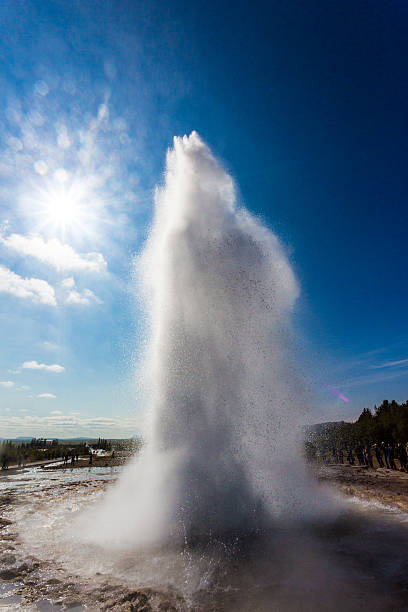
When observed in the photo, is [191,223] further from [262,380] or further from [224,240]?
[262,380]

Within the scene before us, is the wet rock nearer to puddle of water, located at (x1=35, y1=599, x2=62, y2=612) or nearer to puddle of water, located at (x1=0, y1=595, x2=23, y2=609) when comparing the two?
puddle of water, located at (x1=0, y1=595, x2=23, y2=609)

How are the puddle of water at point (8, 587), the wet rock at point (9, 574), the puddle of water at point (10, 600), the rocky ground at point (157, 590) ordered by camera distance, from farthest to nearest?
the wet rock at point (9, 574), the puddle of water at point (8, 587), the puddle of water at point (10, 600), the rocky ground at point (157, 590)

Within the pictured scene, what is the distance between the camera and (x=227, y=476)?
1148cm

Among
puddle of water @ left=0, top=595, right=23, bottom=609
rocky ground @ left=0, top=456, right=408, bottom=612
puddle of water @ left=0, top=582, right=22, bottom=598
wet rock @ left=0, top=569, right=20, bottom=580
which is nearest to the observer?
rocky ground @ left=0, top=456, right=408, bottom=612

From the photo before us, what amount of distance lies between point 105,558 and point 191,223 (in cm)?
1548

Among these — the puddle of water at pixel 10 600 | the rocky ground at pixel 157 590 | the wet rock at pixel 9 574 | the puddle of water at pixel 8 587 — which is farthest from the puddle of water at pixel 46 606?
the wet rock at pixel 9 574

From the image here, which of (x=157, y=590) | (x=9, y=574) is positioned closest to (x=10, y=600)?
(x=9, y=574)

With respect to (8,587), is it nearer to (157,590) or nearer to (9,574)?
(9,574)

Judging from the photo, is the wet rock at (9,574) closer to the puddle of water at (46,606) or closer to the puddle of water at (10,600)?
the puddle of water at (10,600)

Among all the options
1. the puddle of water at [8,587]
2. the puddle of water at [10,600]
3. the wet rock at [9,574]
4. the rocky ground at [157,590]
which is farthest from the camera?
the wet rock at [9,574]

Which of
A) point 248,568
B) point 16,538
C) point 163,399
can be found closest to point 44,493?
point 16,538

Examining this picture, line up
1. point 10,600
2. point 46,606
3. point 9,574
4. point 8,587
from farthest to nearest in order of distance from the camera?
1. point 9,574
2. point 8,587
3. point 10,600
4. point 46,606

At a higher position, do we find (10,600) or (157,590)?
(157,590)

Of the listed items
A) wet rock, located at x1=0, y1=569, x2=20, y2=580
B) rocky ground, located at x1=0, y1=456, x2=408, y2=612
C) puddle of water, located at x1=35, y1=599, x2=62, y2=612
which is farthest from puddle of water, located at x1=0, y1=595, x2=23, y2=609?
wet rock, located at x1=0, y1=569, x2=20, y2=580
